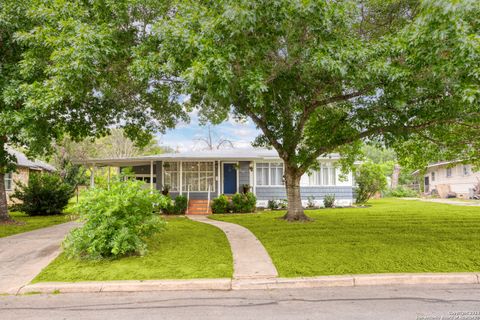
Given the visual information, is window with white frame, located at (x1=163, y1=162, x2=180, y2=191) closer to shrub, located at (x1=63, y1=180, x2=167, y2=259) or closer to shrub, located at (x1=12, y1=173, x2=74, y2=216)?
shrub, located at (x1=12, y1=173, x2=74, y2=216)

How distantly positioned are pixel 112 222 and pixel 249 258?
2.88m

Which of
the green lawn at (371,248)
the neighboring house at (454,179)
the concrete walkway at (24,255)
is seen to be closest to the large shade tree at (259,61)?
the concrete walkway at (24,255)

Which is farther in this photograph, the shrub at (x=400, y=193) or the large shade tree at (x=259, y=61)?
the shrub at (x=400, y=193)

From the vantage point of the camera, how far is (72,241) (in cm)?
714

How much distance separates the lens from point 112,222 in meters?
7.12

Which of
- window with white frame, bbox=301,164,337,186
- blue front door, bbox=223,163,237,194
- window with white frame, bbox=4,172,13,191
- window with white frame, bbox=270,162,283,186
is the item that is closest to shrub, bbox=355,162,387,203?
window with white frame, bbox=301,164,337,186

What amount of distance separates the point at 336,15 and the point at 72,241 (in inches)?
281

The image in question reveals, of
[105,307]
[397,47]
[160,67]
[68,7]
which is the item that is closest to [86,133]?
[68,7]

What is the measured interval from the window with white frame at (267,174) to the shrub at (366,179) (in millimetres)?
6566

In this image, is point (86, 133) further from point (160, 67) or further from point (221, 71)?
point (221, 71)

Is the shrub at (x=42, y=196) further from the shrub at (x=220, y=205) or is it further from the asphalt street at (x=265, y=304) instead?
the asphalt street at (x=265, y=304)

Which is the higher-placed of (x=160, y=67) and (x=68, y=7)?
(x=68, y=7)

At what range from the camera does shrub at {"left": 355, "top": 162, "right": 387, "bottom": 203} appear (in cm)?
2394

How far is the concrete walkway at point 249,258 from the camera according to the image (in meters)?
6.37
